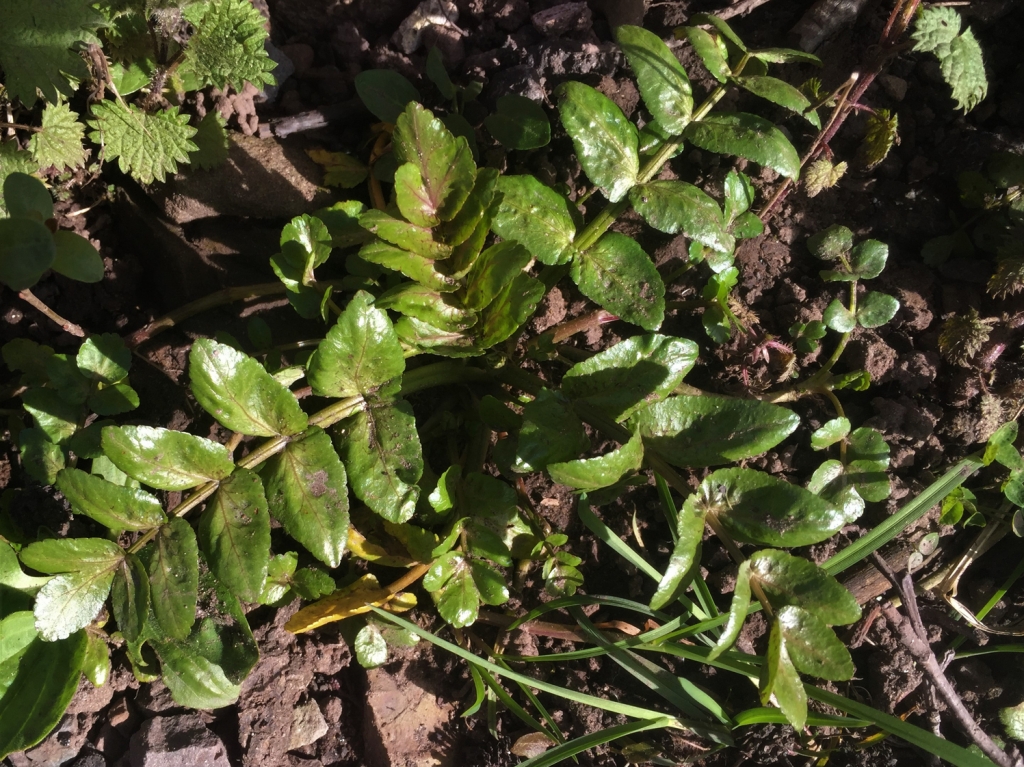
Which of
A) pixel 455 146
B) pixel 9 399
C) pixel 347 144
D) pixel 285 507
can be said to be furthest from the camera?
pixel 347 144

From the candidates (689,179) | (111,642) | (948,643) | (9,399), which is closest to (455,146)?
(689,179)

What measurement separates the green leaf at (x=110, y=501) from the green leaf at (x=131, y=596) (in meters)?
0.09

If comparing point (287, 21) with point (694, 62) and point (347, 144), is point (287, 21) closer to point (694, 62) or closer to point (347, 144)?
point (347, 144)

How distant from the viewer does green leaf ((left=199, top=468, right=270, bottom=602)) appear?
173cm

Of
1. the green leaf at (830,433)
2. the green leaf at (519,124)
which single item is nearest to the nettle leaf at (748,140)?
the green leaf at (519,124)

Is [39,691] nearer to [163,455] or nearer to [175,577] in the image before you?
[175,577]

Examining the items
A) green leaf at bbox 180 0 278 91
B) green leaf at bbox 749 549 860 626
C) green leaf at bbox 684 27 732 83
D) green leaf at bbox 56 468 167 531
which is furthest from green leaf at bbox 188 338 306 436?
green leaf at bbox 684 27 732 83

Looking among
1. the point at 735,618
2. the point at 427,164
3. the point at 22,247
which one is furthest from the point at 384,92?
the point at 735,618

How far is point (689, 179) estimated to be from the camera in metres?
2.63

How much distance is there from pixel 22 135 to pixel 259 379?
1260mm

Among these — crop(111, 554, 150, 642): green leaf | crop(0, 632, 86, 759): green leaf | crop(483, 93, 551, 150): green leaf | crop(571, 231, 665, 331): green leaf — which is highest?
crop(483, 93, 551, 150): green leaf

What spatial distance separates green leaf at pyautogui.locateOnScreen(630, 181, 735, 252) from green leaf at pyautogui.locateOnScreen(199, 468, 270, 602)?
1.20 m

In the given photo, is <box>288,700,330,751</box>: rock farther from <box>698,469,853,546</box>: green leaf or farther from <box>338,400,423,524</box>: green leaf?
<box>698,469,853,546</box>: green leaf

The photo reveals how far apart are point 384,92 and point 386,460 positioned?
4.12 feet
